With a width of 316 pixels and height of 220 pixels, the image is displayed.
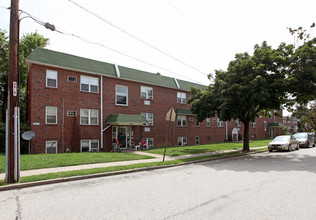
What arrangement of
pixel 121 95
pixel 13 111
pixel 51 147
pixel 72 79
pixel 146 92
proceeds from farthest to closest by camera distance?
pixel 146 92 < pixel 121 95 < pixel 72 79 < pixel 51 147 < pixel 13 111

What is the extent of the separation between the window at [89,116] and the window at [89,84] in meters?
1.70

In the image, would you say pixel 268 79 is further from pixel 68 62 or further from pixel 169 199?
pixel 68 62

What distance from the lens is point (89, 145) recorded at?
659 inches

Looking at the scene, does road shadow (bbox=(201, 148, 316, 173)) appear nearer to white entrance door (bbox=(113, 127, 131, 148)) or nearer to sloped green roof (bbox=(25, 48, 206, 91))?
white entrance door (bbox=(113, 127, 131, 148))

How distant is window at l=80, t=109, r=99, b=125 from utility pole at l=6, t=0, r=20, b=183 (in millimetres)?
9508

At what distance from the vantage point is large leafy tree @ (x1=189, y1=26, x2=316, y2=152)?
12.9m

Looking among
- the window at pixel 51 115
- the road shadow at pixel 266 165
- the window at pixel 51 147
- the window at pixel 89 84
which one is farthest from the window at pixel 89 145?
the road shadow at pixel 266 165

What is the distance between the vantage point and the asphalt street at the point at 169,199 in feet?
13.9

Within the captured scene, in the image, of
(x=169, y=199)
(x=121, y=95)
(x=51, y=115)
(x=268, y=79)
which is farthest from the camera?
(x=121, y=95)

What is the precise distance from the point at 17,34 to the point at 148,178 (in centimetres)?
682

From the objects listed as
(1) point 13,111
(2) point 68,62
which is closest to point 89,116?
(2) point 68,62

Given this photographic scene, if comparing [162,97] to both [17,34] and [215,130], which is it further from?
[17,34]

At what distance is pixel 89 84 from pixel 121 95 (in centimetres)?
303

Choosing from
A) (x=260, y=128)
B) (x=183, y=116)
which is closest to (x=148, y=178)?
(x=183, y=116)
